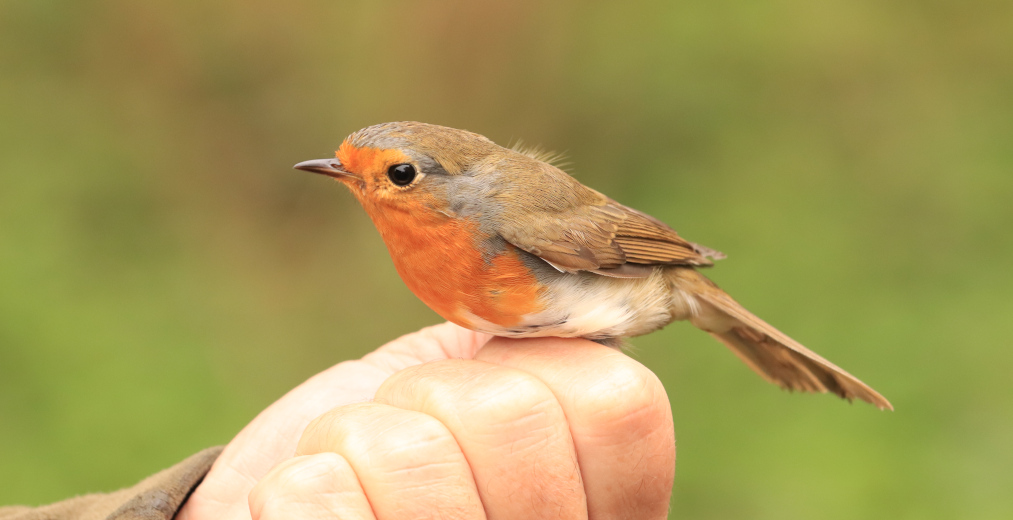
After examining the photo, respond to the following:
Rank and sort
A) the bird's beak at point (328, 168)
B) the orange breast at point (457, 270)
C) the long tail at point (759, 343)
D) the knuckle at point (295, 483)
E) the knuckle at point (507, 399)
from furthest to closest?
the long tail at point (759, 343) → the bird's beak at point (328, 168) → the orange breast at point (457, 270) → the knuckle at point (507, 399) → the knuckle at point (295, 483)

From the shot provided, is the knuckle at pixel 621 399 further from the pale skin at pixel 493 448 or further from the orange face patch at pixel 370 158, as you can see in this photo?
the orange face patch at pixel 370 158

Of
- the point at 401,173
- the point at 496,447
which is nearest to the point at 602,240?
the point at 401,173

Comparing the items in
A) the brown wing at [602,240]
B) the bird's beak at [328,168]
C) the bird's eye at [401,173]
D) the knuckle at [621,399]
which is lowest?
the knuckle at [621,399]

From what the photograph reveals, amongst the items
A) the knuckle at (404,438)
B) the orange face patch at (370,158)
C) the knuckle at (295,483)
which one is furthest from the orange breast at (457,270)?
the knuckle at (295,483)

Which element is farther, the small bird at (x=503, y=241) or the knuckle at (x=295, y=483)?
the small bird at (x=503, y=241)

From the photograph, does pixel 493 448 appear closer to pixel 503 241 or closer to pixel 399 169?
pixel 503 241

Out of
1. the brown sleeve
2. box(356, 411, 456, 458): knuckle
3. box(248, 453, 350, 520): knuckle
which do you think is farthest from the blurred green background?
box(248, 453, 350, 520): knuckle
